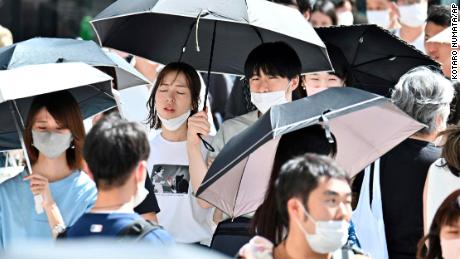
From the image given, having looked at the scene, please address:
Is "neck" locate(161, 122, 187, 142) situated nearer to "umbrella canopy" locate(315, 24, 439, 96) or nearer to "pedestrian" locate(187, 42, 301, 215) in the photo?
"pedestrian" locate(187, 42, 301, 215)

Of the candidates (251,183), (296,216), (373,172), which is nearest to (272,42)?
(373,172)

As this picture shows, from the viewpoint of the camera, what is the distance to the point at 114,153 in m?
5.14

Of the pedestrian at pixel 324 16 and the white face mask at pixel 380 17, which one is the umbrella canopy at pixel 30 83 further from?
the white face mask at pixel 380 17

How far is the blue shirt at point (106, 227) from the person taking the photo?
506cm

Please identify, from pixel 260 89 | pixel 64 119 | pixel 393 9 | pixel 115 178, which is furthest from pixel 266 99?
pixel 393 9

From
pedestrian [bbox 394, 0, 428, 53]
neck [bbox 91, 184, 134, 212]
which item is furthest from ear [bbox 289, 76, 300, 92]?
pedestrian [bbox 394, 0, 428, 53]

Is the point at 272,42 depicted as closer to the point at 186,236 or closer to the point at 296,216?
the point at 186,236

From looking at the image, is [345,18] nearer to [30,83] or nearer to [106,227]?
[30,83]

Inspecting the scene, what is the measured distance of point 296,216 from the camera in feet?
16.9

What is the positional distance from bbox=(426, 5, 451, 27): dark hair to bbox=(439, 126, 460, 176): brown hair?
3.75m

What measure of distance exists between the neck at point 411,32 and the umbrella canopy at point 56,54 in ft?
13.1

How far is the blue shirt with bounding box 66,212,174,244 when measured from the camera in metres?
5.06

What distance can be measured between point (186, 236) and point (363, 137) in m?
1.40

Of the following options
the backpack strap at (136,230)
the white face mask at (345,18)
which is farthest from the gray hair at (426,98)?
the white face mask at (345,18)
